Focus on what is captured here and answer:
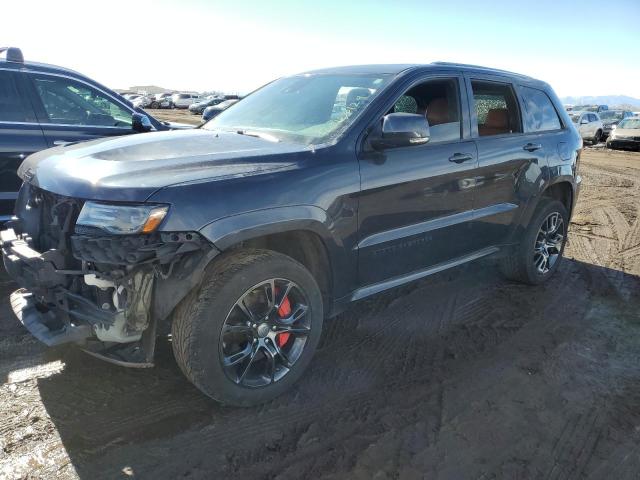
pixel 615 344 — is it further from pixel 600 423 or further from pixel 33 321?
pixel 33 321

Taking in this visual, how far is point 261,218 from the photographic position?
2629 millimetres

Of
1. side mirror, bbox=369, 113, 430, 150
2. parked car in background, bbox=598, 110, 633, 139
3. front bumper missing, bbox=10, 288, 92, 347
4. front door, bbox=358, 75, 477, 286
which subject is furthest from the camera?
parked car in background, bbox=598, 110, 633, 139

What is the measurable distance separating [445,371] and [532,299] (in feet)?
5.69

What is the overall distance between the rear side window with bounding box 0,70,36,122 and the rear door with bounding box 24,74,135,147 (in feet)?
0.29

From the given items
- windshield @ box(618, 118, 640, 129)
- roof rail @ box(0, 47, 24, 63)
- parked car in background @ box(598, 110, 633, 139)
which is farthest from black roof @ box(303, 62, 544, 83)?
parked car in background @ box(598, 110, 633, 139)

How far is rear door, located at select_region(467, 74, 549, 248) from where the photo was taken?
13.1 feet

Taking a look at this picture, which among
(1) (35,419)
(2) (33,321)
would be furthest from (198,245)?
(1) (35,419)

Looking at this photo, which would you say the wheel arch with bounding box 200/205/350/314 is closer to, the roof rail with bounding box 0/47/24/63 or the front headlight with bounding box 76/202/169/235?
the front headlight with bounding box 76/202/169/235

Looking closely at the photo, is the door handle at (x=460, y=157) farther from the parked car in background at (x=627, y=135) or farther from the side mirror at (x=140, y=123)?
the parked car in background at (x=627, y=135)

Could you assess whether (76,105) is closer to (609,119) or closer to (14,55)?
(14,55)

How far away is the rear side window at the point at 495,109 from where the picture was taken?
13.5ft

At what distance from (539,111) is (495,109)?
2.06 ft

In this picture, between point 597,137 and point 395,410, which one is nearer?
point 395,410

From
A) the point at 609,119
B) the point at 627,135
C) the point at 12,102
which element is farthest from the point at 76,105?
the point at 609,119
